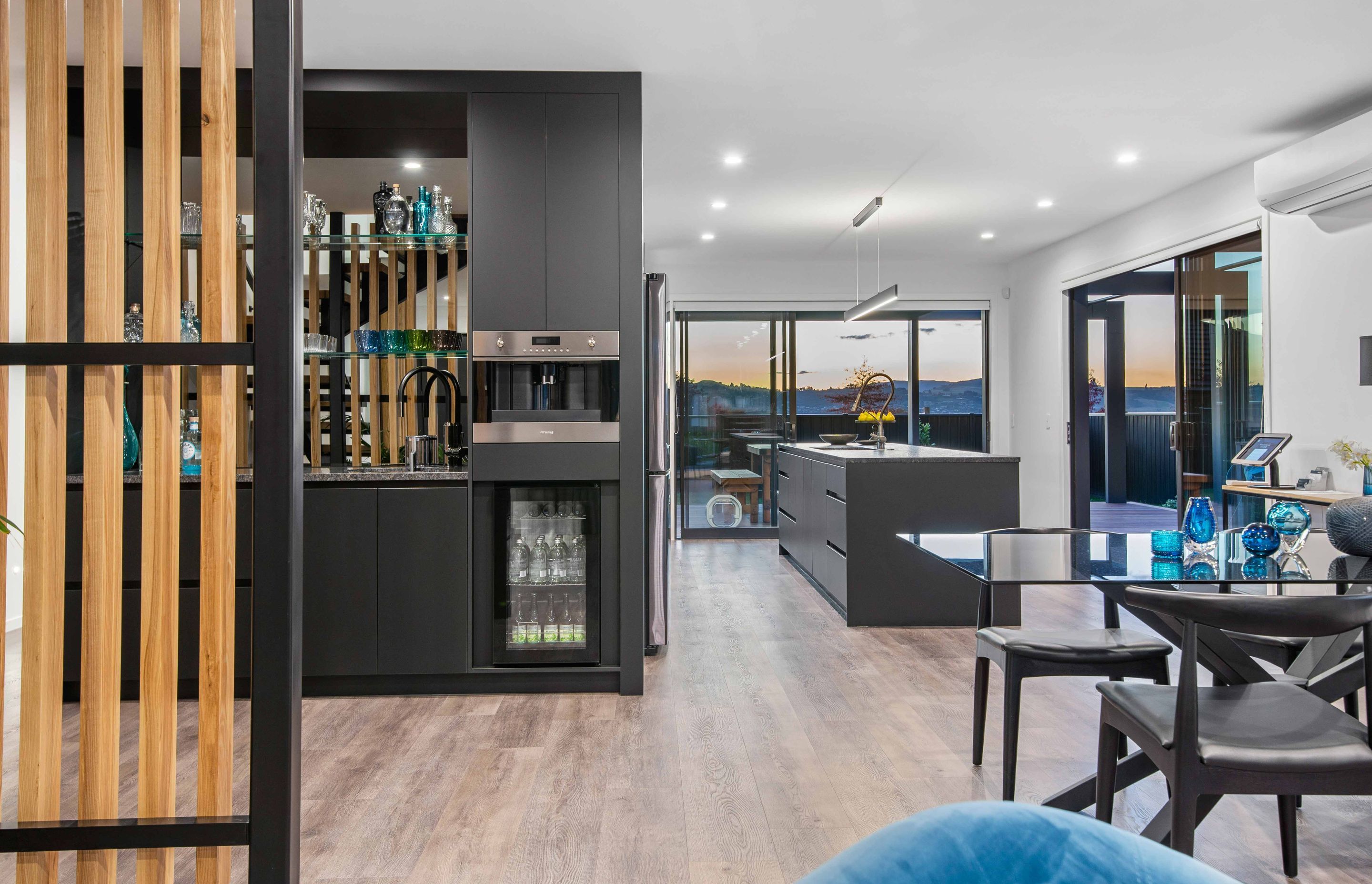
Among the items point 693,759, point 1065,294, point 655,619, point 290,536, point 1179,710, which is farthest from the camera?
point 1065,294

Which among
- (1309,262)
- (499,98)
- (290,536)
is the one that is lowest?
(290,536)

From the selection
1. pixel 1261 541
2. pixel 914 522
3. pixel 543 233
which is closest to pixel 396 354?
pixel 543 233

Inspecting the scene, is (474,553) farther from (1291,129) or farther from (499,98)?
(1291,129)

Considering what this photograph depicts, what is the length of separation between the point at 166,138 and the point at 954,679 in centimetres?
314

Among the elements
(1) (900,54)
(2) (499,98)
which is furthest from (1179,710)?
(2) (499,98)

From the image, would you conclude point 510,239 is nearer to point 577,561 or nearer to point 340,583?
point 577,561

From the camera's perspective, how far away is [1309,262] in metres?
4.28

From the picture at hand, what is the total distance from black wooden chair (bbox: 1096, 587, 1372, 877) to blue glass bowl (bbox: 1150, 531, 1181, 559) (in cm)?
51

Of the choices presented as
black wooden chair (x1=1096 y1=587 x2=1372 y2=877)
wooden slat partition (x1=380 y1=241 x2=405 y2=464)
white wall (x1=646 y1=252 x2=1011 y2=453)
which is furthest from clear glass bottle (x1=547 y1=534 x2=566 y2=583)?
white wall (x1=646 y1=252 x2=1011 y2=453)

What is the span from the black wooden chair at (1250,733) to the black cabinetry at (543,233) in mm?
2250

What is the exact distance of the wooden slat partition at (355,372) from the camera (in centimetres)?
405

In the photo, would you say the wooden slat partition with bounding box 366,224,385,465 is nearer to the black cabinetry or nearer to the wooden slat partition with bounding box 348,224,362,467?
the wooden slat partition with bounding box 348,224,362,467

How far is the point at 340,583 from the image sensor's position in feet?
10.5

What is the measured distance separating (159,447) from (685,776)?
1668mm
